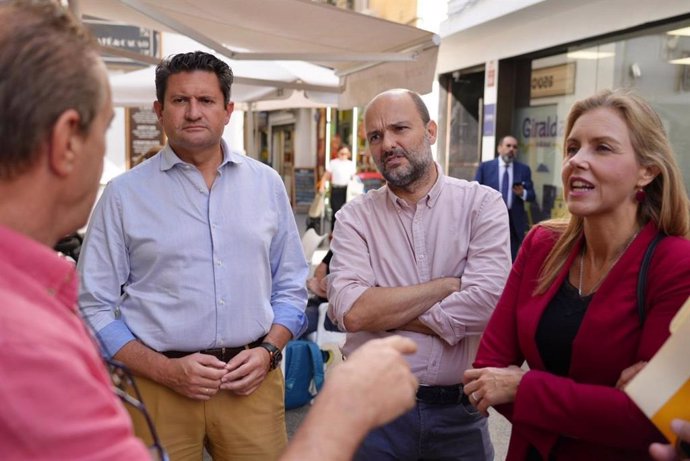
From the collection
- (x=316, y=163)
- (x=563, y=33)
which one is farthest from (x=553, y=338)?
(x=316, y=163)

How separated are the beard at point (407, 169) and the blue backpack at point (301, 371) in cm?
265

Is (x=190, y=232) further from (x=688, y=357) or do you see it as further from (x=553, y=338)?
(x=688, y=357)

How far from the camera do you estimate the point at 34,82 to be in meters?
0.98

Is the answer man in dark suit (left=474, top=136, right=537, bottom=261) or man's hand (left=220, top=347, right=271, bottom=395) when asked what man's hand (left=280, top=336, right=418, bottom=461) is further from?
man in dark suit (left=474, top=136, right=537, bottom=261)

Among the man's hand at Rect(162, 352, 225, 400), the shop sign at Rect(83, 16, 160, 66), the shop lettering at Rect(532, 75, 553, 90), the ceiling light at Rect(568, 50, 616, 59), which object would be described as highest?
the shop sign at Rect(83, 16, 160, 66)

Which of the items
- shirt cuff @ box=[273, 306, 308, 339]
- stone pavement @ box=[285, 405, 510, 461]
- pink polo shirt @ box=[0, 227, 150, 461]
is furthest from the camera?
stone pavement @ box=[285, 405, 510, 461]

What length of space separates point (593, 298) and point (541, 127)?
9299 mm

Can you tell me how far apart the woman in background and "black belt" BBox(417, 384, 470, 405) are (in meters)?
0.32

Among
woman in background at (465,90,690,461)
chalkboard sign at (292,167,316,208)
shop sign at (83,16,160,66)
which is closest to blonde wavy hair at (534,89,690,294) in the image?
woman in background at (465,90,690,461)

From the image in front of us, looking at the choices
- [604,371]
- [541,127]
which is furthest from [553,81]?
[604,371]

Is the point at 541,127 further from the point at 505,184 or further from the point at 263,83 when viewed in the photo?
the point at 263,83

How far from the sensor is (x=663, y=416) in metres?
1.55

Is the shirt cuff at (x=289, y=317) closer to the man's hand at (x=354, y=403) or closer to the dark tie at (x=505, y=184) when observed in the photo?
the man's hand at (x=354, y=403)

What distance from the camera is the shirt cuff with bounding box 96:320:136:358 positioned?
2.48 m
